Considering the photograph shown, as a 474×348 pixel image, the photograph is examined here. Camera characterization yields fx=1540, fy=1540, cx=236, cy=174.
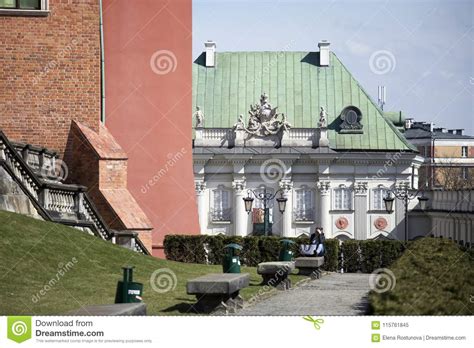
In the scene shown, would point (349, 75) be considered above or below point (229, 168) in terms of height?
above

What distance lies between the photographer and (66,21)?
29.4m

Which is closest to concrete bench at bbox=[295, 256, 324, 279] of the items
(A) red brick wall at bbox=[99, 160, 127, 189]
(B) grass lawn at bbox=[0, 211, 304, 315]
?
(A) red brick wall at bbox=[99, 160, 127, 189]

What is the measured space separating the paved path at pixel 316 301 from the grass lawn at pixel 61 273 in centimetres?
60

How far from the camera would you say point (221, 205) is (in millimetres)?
93875

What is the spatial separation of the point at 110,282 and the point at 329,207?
223 ft

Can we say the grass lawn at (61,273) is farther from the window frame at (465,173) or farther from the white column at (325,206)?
the white column at (325,206)

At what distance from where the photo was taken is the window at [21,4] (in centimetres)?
2944

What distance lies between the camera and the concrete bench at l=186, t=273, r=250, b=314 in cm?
1711

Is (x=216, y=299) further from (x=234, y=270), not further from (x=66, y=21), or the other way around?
(x=66, y=21)

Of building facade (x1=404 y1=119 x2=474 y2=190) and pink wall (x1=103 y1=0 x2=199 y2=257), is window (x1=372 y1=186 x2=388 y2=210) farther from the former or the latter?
pink wall (x1=103 y1=0 x2=199 y2=257)

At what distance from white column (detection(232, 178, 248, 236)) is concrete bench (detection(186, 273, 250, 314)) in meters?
66.1

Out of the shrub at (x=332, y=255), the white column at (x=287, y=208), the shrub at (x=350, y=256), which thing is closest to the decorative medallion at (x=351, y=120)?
the white column at (x=287, y=208)
